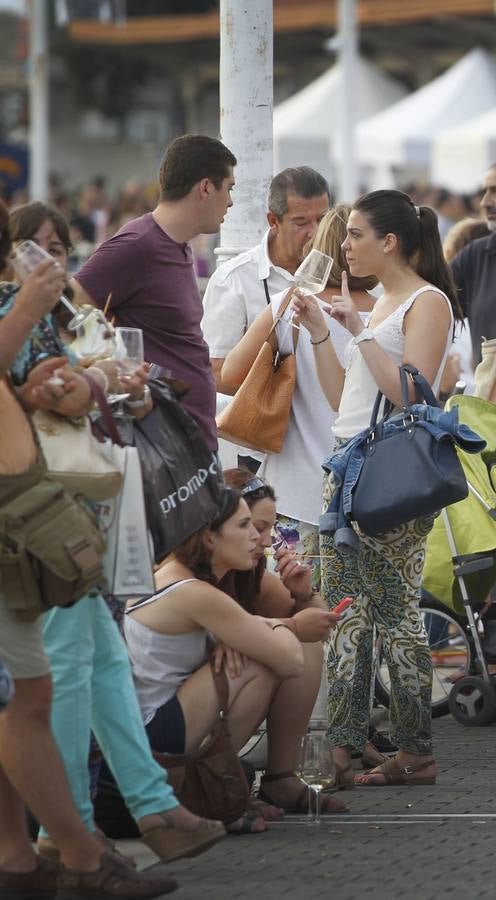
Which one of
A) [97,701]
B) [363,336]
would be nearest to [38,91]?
[363,336]

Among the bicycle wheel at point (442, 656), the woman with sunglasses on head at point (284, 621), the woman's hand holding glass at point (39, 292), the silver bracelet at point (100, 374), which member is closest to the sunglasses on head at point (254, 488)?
the woman with sunglasses on head at point (284, 621)

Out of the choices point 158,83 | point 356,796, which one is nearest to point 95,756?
point 356,796

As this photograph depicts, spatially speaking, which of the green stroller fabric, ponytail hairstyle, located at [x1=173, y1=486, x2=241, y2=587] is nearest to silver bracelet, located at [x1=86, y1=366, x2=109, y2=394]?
ponytail hairstyle, located at [x1=173, y1=486, x2=241, y2=587]

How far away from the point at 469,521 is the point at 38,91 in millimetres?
20061

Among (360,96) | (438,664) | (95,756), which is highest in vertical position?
(360,96)

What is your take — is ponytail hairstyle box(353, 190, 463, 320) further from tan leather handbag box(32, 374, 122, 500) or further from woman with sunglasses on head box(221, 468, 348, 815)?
tan leather handbag box(32, 374, 122, 500)

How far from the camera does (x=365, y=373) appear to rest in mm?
6105

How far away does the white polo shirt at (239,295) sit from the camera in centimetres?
686

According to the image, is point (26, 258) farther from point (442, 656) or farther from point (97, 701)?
point (442, 656)

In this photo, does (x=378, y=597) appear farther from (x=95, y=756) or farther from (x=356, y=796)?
(x=95, y=756)

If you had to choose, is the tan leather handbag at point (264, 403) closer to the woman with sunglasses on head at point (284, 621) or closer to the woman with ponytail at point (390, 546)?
the woman with ponytail at point (390, 546)

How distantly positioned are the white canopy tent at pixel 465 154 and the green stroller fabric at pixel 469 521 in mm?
13461

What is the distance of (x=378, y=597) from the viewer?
20.0ft

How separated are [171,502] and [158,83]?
35.7 metres
